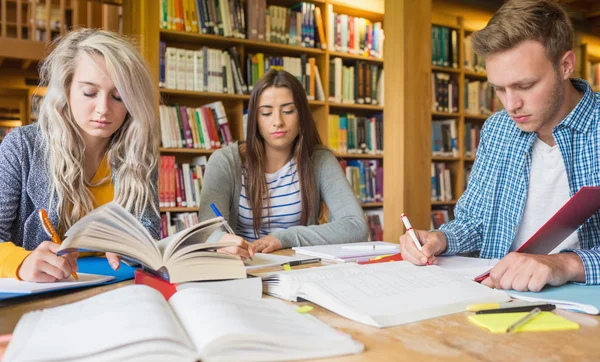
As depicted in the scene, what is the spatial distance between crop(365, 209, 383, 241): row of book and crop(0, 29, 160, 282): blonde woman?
9.03 ft

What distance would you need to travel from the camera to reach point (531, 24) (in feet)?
4.31

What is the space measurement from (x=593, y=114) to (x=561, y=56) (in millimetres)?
179

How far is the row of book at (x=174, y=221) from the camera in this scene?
3.29 meters

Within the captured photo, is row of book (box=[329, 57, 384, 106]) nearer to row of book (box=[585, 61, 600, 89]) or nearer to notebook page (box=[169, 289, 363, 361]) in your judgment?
row of book (box=[585, 61, 600, 89])

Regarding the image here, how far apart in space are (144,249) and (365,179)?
3.38 meters

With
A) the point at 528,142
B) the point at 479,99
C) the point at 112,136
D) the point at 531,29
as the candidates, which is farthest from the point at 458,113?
the point at 112,136

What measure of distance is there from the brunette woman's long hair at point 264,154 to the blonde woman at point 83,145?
493 mm

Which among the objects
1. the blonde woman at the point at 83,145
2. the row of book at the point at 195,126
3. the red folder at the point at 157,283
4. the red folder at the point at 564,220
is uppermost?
the row of book at the point at 195,126

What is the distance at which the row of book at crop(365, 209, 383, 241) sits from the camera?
416 cm

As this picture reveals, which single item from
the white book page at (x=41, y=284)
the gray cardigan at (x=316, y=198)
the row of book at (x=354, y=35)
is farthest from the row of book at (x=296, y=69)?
the white book page at (x=41, y=284)

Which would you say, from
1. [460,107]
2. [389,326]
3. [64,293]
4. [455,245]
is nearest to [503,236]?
[455,245]

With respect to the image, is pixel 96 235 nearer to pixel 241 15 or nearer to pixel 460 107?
pixel 241 15

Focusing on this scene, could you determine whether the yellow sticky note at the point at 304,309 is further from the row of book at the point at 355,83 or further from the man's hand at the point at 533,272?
the row of book at the point at 355,83

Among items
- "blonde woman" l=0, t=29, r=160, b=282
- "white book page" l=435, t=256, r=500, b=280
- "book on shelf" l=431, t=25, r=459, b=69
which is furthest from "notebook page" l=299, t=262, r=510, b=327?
"book on shelf" l=431, t=25, r=459, b=69
